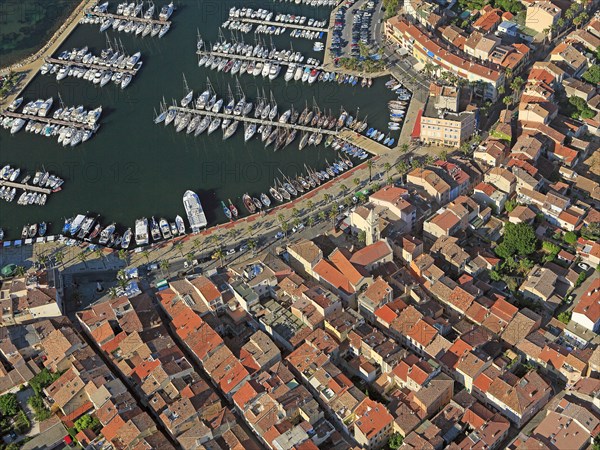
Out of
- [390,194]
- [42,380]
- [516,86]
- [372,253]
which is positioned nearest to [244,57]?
[516,86]

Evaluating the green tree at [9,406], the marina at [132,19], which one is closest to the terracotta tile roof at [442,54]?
the marina at [132,19]

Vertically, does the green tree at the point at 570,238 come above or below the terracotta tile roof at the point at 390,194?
below

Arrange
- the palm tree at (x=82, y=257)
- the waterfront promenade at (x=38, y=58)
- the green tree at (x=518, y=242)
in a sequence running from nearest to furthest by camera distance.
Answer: the green tree at (x=518, y=242)
the palm tree at (x=82, y=257)
the waterfront promenade at (x=38, y=58)

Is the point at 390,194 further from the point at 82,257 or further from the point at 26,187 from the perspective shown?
the point at 26,187

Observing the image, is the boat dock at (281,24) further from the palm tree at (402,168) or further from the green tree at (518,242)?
the green tree at (518,242)

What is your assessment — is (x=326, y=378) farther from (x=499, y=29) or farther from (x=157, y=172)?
(x=499, y=29)

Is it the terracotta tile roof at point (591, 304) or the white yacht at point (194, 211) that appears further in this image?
the white yacht at point (194, 211)
